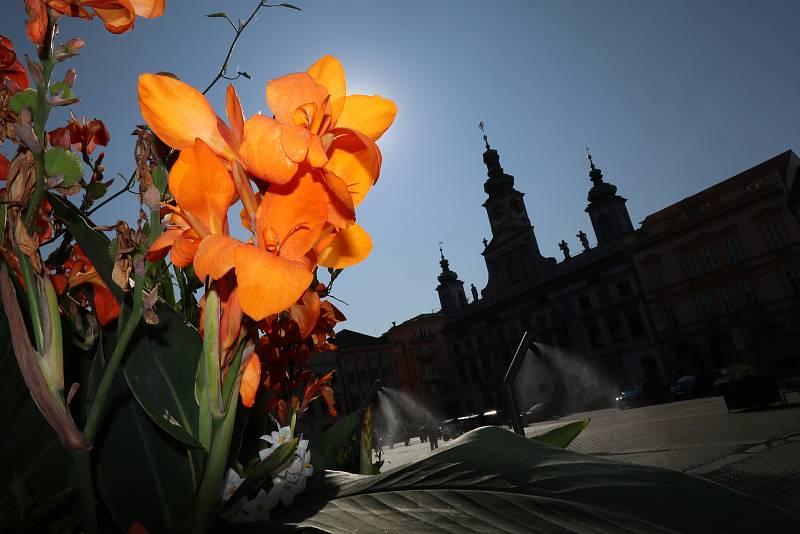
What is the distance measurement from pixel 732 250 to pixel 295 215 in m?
29.6

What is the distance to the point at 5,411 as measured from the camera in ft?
1.58

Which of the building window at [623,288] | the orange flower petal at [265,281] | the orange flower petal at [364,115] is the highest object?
the building window at [623,288]

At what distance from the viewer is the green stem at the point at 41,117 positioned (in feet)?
1.30

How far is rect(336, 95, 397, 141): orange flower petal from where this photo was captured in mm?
465

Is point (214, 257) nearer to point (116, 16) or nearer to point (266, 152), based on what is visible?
point (266, 152)

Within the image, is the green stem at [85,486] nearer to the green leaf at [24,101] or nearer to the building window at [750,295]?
the green leaf at [24,101]

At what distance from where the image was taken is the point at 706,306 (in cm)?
2544

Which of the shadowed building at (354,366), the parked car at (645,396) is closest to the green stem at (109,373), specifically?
the parked car at (645,396)

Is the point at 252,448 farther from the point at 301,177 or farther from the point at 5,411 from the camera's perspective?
the point at 301,177

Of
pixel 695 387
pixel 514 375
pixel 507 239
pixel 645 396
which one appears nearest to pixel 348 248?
pixel 514 375

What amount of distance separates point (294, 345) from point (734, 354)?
29.3 m

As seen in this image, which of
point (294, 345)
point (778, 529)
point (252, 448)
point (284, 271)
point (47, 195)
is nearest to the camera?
point (778, 529)

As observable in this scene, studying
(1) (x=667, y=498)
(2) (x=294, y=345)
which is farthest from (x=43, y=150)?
(2) (x=294, y=345)

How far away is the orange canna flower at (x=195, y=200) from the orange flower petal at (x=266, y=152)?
0.03m
